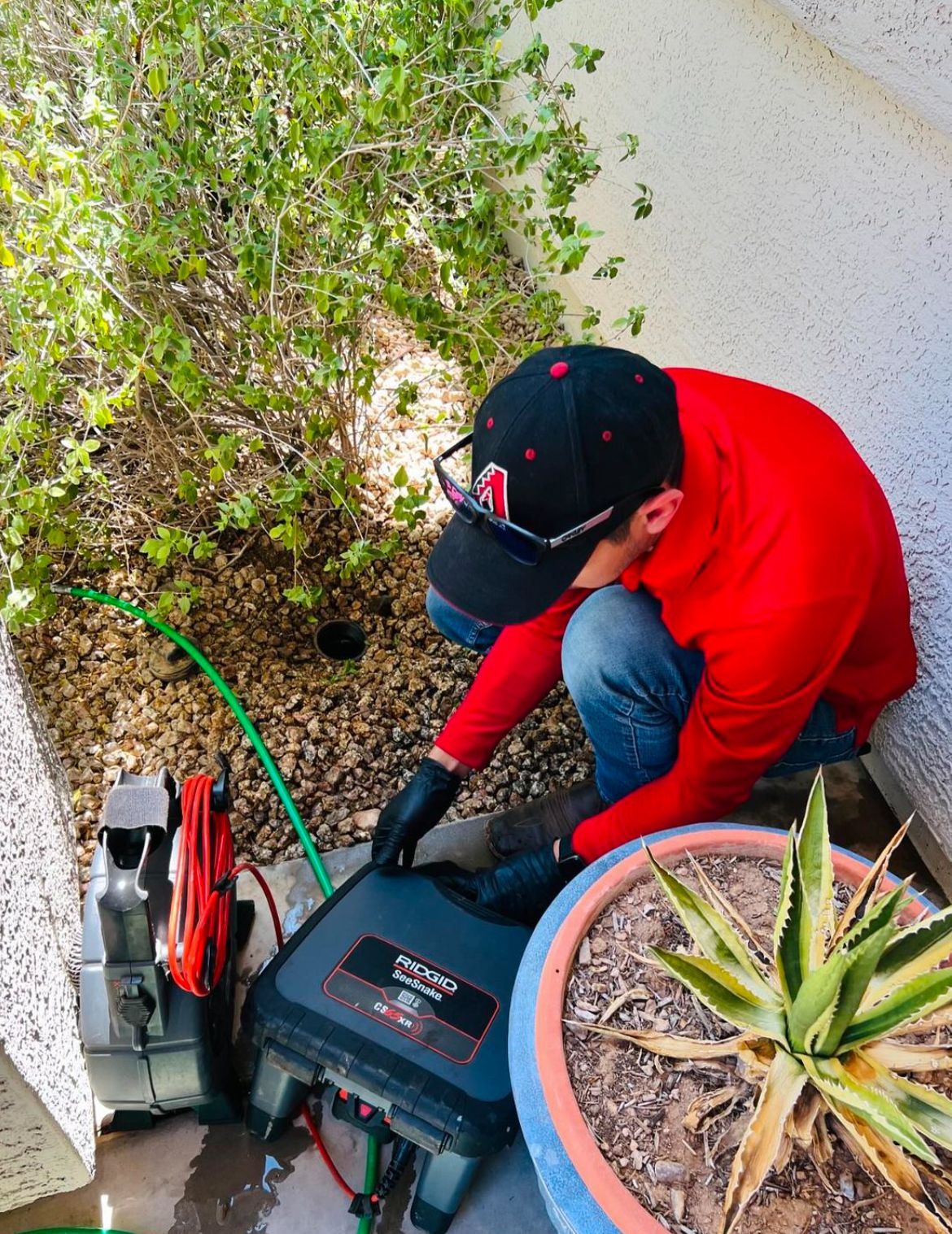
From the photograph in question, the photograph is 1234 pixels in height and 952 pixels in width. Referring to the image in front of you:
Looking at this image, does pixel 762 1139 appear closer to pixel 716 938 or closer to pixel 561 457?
pixel 716 938

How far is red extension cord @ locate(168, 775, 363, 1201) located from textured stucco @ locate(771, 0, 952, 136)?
1670mm

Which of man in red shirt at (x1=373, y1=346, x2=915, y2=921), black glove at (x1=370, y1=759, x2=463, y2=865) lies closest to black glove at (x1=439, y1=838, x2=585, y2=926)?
man in red shirt at (x1=373, y1=346, x2=915, y2=921)

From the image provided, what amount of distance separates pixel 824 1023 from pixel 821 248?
62.1 inches

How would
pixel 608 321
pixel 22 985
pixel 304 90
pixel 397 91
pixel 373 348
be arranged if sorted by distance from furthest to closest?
pixel 608 321
pixel 373 348
pixel 304 90
pixel 397 91
pixel 22 985

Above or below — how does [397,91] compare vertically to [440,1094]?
above

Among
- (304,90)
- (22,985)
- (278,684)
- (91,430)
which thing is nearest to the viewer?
(22,985)

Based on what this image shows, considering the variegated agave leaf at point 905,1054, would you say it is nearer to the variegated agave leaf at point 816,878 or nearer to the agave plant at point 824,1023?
the agave plant at point 824,1023

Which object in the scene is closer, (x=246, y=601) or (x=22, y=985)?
(x=22, y=985)

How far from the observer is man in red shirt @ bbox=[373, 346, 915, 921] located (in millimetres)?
1245

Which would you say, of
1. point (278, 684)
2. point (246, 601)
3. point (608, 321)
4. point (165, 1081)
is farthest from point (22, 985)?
point (608, 321)

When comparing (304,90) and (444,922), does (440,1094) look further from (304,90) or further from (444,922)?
(304,90)

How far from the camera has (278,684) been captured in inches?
89.6

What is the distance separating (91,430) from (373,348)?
104cm

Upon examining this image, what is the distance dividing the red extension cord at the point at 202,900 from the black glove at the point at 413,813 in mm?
318
